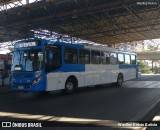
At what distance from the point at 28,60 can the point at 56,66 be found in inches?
59.1

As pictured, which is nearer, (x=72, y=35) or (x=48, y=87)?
(x=48, y=87)

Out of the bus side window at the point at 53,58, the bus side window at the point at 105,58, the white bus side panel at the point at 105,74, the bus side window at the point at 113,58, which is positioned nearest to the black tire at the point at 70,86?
the bus side window at the point at 53,58

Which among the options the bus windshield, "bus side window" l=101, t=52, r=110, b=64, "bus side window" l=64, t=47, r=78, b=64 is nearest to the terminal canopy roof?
"bus side window" l=101, t=52, r=110, b=64

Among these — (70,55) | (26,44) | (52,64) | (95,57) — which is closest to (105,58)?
(95,57)

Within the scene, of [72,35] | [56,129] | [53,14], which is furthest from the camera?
[72,35]

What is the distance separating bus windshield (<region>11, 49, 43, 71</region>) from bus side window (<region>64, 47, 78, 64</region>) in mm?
1987

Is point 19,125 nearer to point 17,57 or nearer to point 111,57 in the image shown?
point 17,57

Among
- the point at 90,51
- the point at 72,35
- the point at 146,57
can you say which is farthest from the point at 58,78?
the point at 146,57

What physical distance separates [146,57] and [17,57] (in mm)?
57126

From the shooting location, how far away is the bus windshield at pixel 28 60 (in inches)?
497

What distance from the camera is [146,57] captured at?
66.8 meters

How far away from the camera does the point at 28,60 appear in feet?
42.1

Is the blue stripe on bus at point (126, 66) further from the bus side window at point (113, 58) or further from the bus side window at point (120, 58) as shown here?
the bus side window at point (113, 58)

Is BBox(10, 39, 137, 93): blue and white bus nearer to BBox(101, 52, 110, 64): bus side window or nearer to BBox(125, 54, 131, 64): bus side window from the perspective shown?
BBox(101, 52, 110, 64): bus side window
